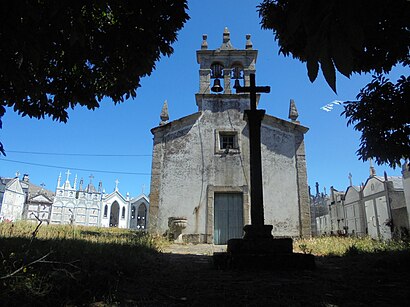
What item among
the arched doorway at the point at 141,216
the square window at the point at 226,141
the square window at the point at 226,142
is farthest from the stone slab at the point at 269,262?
the arched doorway at the point at 141,216

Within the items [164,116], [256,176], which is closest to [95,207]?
[164,116]

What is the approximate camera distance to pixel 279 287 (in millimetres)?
3348

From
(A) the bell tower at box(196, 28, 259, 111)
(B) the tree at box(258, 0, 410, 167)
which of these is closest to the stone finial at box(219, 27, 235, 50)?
(A) the bell tower at box(196, 28, 259, 111)

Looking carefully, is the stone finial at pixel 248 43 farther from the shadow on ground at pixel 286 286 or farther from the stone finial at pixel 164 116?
the shadow on ground at pixel 286 286

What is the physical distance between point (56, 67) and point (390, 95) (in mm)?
5555

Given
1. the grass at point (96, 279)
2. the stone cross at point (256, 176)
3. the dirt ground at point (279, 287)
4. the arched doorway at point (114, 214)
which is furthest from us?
the arched doorway at point (114, 214)

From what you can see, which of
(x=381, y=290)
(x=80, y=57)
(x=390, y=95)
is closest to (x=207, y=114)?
(x=390, y=95)

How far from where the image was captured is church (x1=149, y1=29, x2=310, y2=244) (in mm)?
11328

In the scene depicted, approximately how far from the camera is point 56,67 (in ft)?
14.5

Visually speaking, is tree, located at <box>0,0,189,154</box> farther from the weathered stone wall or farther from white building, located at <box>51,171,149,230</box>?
white building, located at <box>51,171,149,230</box>

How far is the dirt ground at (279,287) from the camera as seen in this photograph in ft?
9.42

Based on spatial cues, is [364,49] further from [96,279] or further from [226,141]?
[226,141]

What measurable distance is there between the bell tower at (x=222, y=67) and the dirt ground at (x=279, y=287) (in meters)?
9.10

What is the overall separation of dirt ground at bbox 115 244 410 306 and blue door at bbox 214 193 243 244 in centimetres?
671
